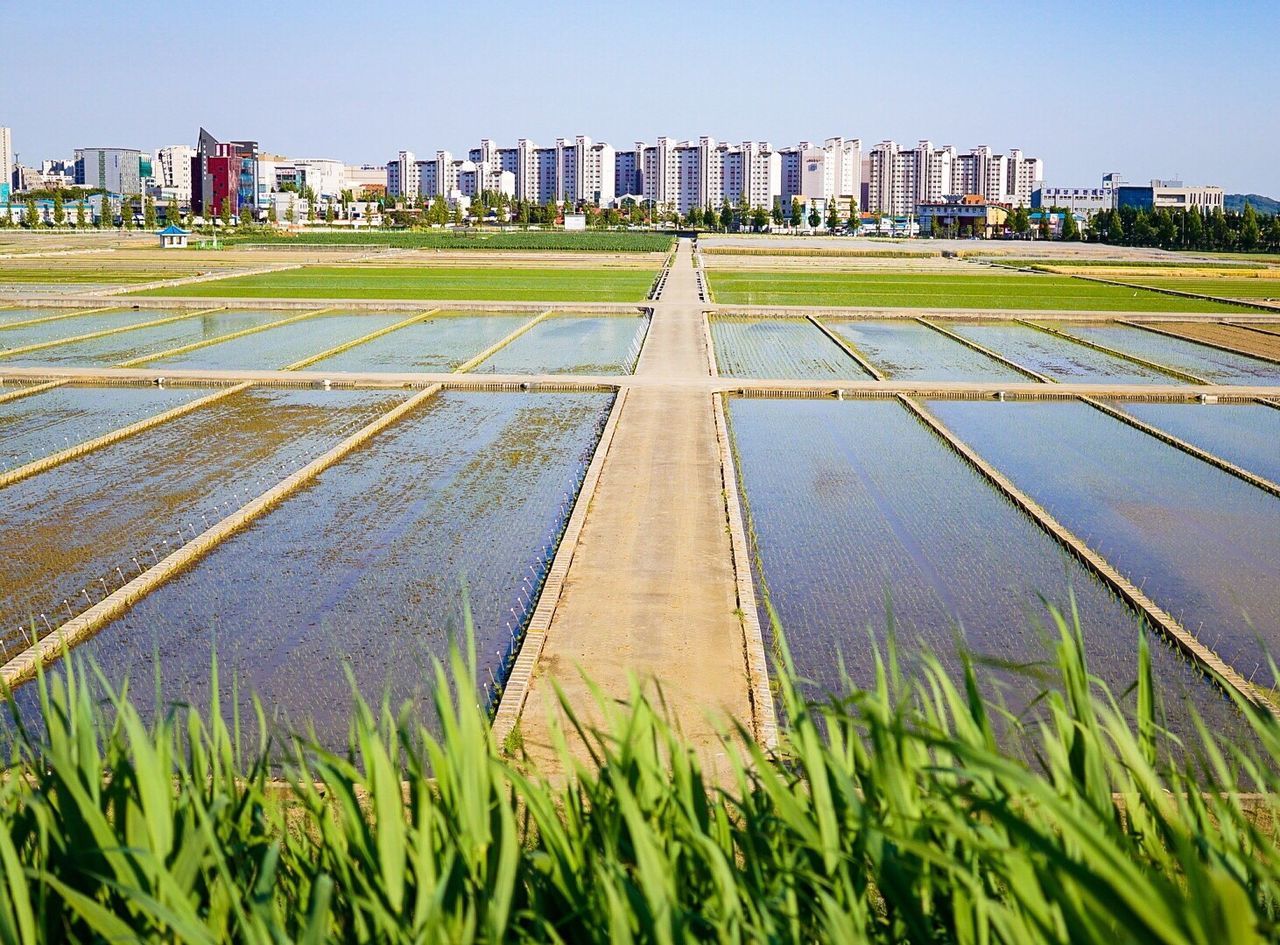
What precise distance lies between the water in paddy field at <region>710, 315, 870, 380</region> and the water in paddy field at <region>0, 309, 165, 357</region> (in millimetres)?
11371

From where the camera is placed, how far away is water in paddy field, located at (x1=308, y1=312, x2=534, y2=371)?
67.1 ft

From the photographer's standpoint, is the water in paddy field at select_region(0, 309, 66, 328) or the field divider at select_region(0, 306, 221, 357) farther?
the water in paddy field at select_region(0, 309, 66, 328)

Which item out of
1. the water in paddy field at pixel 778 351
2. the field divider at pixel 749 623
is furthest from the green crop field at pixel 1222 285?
the field divider at pixel 749 623

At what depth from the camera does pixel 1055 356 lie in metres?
23.3

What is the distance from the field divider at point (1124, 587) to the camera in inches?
285

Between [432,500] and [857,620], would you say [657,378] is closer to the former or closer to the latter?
[432,500]

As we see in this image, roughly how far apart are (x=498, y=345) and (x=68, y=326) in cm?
921

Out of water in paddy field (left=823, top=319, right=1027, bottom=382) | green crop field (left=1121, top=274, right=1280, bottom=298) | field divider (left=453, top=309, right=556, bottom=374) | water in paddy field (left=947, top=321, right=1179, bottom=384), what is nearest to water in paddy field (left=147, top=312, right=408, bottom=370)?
field divider (left=453, top=309, right=556, bottom=374)

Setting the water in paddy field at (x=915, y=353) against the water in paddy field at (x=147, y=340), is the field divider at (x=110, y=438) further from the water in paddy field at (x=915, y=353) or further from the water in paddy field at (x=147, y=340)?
the water in paddy field at (x=915, y=353)

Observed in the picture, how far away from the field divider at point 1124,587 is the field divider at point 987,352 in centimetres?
587

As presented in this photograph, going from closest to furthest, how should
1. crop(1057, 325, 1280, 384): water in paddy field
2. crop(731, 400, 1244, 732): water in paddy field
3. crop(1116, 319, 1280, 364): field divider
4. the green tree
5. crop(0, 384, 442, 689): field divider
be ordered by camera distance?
crop(0, 384, 442, 689): field divider < crop(731, 400, 1244, 732): water in paddy field < crop(1057, 325, 1280, 384): water in paddy field < crop(1116, 319, 1280, 364): field divider < the green tree

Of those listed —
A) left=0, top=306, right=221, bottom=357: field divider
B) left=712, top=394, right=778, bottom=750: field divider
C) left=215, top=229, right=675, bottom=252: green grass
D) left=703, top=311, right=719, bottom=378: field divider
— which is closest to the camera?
left=712, top=394, right=778, bottom=750: field divider

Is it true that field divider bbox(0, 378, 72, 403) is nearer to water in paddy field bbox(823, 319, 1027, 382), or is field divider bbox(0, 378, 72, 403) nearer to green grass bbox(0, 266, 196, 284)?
water in paddy field bbox(823, 319, 1027, 382)

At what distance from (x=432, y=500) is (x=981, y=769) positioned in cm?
944
